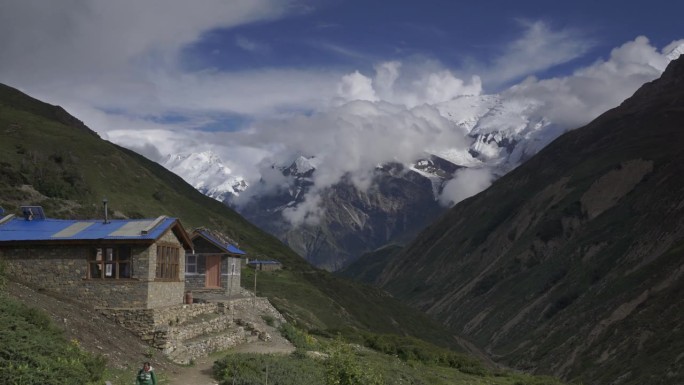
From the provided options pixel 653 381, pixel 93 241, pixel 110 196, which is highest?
pixel 110 196

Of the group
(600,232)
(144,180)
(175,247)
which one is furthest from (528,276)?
(175,247)

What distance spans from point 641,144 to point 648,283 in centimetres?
9437

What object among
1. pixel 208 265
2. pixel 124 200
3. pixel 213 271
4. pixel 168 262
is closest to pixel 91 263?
pixel 168 262

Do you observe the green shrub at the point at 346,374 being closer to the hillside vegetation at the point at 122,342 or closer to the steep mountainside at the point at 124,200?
the hillside vegetation at the point at 122,342

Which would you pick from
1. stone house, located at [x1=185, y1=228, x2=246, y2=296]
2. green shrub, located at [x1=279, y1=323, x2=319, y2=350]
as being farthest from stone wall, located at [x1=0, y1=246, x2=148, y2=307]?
stone house, located at [x1=185, y1=228, x2=246, y2=296]

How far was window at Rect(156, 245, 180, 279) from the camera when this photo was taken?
3497 cm

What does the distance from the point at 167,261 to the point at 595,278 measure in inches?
4310

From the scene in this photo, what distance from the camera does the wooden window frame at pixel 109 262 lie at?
33.1 m

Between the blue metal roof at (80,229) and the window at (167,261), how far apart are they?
1.33 m

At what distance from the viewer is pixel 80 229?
34438 millimetres

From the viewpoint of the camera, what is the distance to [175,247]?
1479 inches

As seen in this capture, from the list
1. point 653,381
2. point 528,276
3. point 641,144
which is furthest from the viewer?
point 641,144

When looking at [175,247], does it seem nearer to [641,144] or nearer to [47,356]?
[47,356]

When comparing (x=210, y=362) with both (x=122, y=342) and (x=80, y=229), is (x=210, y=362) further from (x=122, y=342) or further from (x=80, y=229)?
(x=80, y=229)
